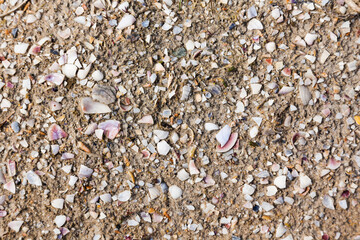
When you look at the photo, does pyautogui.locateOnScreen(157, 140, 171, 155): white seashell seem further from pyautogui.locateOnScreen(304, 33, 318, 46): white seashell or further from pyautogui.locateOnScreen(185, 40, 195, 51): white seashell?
pyautogui.locateOnScreen(304, 33, 318, 46): white seashell

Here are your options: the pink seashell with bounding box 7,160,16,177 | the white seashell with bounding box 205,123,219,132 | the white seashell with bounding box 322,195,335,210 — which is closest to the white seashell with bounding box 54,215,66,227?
the pink seashell with bounding box 7,160,16,177

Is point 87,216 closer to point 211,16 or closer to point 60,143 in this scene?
point 60,143

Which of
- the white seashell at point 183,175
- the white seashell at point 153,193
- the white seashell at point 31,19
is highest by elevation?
the white seashell at point 31,19

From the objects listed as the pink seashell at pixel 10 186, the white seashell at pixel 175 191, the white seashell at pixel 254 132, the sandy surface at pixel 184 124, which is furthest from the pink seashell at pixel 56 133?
the white seashell at pixel 254 132

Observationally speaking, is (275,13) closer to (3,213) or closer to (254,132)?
(254,132)

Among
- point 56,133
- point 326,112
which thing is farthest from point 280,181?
point 56,133

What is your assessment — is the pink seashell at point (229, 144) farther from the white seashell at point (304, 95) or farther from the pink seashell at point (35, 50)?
the pink seashell at point (35, 50)

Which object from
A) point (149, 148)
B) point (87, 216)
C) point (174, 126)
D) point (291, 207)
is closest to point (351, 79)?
point (291, 207)
